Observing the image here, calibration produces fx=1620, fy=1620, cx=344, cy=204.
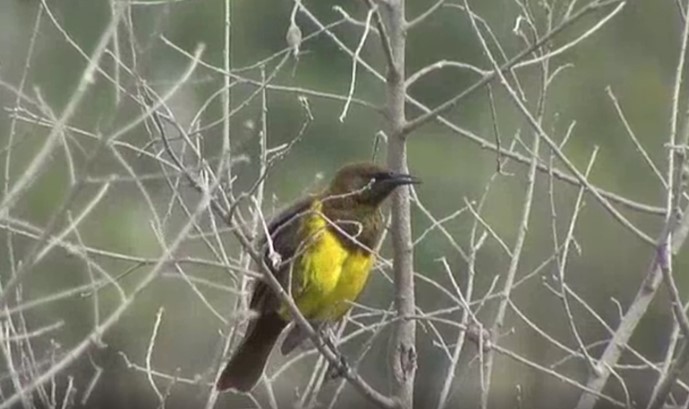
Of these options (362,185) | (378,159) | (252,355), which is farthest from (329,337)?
(378,159)

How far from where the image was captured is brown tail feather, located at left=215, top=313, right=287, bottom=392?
3.83 m

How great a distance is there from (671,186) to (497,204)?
415 centimetres

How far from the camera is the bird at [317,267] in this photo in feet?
12.5

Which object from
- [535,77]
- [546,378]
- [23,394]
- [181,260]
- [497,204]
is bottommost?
[546,378]

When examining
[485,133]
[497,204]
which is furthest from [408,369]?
[485,133]

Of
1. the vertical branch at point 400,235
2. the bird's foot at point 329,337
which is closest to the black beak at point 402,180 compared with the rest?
the vertical branch at point 400,235

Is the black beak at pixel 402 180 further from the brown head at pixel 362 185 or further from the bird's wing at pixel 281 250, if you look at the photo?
the bird's wing at pixel 281 250

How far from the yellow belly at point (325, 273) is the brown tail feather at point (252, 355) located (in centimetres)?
8

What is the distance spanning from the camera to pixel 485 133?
25.4 feet

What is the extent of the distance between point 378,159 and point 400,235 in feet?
12.3

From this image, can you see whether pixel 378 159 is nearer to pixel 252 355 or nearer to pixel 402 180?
pixel 252 355

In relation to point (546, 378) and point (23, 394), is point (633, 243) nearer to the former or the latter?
point (546, 378)

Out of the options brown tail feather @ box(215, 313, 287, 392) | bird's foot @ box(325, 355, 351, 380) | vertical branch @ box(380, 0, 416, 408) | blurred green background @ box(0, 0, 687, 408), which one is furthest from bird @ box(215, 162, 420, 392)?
blurred green background @ box(0, 0, 687, 408)

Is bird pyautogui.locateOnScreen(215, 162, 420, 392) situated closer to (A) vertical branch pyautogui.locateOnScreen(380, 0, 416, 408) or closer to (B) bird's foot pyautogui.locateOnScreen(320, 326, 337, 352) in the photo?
(B) bird's foot pyautogui.locateOnScreen(320, 326, 337, 352)
